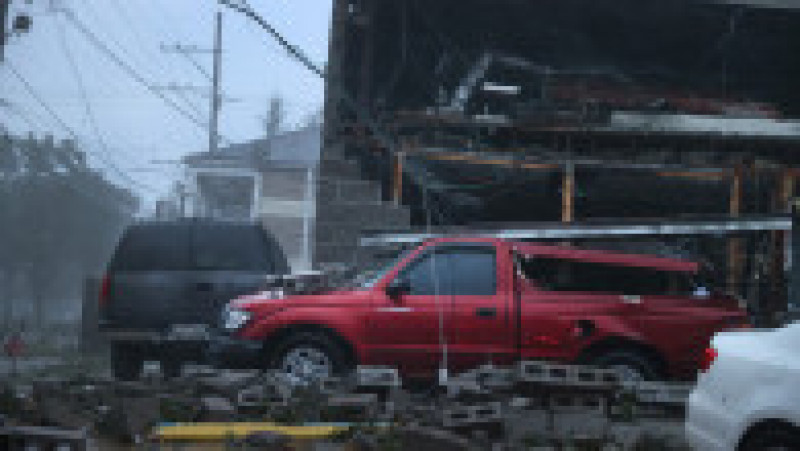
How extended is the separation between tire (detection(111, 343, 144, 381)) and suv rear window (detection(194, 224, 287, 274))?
49.6 inches

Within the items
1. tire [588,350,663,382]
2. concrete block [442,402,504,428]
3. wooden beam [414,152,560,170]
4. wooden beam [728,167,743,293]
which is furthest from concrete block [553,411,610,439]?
wooden beam [414,152,560,170]

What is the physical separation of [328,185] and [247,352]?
6554 mm

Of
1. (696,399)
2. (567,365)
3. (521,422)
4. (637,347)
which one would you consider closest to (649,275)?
(637,347)

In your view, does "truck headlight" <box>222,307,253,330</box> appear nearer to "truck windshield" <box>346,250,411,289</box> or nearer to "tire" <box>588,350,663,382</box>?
"truck windshield" <box>346,250,411,289</box>

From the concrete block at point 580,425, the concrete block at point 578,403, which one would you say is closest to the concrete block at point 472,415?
the concrete block at point 580,425

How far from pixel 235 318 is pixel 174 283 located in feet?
6.81

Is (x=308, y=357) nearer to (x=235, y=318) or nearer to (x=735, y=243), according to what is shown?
(x=235, y=318)

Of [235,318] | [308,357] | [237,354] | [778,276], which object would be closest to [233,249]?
[235,318]

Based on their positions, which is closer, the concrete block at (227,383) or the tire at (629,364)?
the concrete block at (227,383)

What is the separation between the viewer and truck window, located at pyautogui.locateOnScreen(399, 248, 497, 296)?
9812 millimetres

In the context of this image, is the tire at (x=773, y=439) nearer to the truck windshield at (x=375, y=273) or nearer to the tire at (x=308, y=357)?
the tire at (x=308, y=357)

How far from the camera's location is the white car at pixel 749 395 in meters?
5.15

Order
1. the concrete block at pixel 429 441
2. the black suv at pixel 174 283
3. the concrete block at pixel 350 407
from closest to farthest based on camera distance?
the concrete block at pixel 429 441 < the concrete block at pixel 350 407 < the black suv at pixel 174 283

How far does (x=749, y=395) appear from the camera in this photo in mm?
5406
